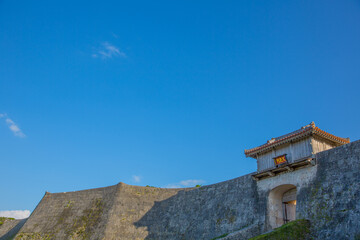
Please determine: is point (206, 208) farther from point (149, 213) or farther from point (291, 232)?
point (291, 232)

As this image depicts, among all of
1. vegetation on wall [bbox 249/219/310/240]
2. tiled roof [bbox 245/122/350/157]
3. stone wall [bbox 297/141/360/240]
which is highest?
tiled roof [bbox 245/122/350/157]

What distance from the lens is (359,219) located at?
1337 centimetres

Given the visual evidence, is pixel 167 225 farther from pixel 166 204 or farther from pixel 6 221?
pixel 6 221

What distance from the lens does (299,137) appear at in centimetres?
1789

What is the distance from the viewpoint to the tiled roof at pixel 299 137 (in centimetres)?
1733

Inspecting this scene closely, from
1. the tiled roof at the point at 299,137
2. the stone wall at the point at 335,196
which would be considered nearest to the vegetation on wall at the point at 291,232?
the stone wall at the point at 335,196

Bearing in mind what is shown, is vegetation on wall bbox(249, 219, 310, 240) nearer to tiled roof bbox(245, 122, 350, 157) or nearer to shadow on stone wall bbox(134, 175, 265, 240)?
shadow on stone wall bbox(134, 175, 265, 240)

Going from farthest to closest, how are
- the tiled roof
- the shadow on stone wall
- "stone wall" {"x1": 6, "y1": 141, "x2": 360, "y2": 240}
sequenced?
the shadow on stone wall → the tiled roof → "stone wall" {"x1": 6, "y1": 141, "x2": 360, "y2": 240}

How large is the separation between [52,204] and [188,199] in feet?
46.6

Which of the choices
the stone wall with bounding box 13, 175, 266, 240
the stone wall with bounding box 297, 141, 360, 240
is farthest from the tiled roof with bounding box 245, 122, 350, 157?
the stone wall with bounding box 13, 175, 266, 240

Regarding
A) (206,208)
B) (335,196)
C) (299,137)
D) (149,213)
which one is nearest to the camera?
(335,196)

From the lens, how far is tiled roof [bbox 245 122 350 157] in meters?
17.3

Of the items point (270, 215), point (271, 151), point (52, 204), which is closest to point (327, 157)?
point (271, 151)

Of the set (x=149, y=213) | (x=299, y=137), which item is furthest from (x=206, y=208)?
(x=299, y=137)
